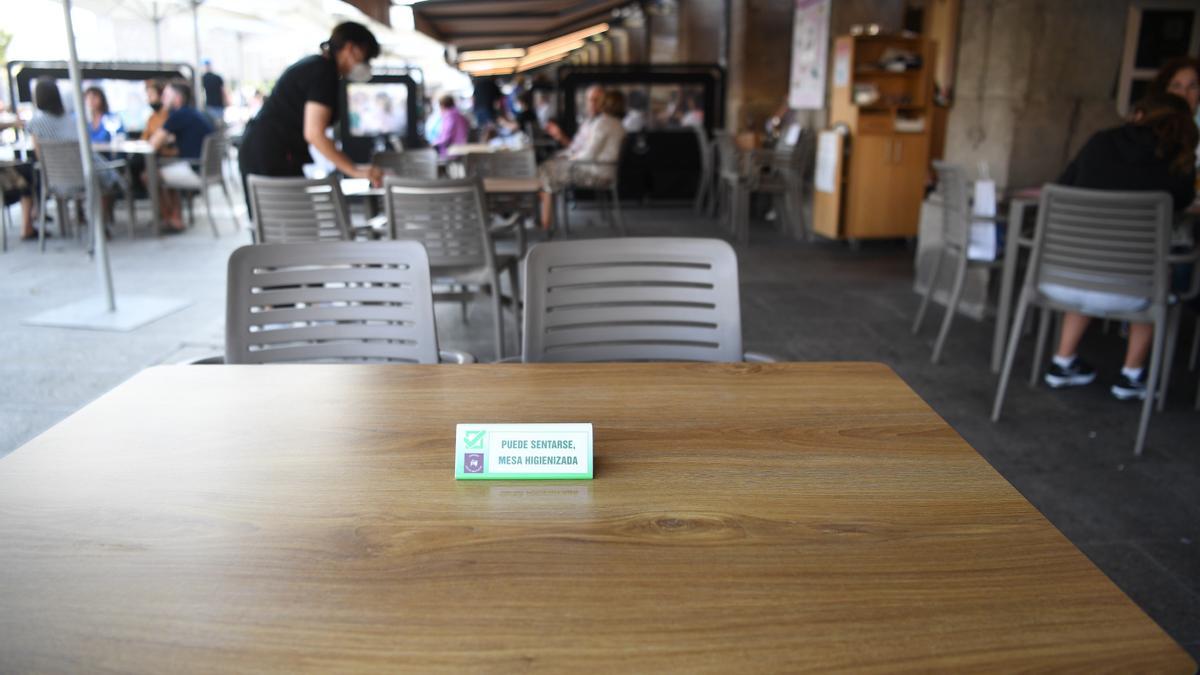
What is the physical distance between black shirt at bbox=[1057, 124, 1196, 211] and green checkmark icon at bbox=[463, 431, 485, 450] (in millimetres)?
3149

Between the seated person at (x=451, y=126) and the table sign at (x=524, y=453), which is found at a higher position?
the seated person at (x=451, y=126)

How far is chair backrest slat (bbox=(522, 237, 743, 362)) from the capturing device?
188 centimetres

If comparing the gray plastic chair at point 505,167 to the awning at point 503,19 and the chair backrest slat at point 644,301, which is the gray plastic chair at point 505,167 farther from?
the chair backrest slat at point 644,301

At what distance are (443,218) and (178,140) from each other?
5419mm

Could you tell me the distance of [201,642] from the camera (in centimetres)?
75

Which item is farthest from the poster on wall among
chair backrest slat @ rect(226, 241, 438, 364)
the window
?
chair backrest slat @ rect(226, 241, 438, 364)

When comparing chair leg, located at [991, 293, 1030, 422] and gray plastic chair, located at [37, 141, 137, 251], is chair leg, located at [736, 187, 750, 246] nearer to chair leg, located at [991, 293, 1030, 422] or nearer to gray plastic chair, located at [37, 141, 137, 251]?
chair leg, located at [991, 293, 1030, 422]

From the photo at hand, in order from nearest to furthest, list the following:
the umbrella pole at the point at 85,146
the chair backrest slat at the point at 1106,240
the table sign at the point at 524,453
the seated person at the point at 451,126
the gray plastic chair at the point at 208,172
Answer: the table sign at the point at 524,453, the chair backrest slat at the point at 1106,240, the umbrella pole at the point at 85,146, the gray plastic chair at the point at 208,172, the seated person at the point at 451,126

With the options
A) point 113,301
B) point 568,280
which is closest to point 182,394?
point 568,280

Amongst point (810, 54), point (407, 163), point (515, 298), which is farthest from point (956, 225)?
point (810, 54)

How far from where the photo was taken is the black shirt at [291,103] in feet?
11.5

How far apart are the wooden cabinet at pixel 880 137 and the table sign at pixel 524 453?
6246 millimetres

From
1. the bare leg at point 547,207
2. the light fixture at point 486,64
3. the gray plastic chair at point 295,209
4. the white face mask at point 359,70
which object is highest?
the light fixture at point 486,64

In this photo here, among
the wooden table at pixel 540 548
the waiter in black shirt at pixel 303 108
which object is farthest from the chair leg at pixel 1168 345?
the waiter in black shirt at pixel 303 108
